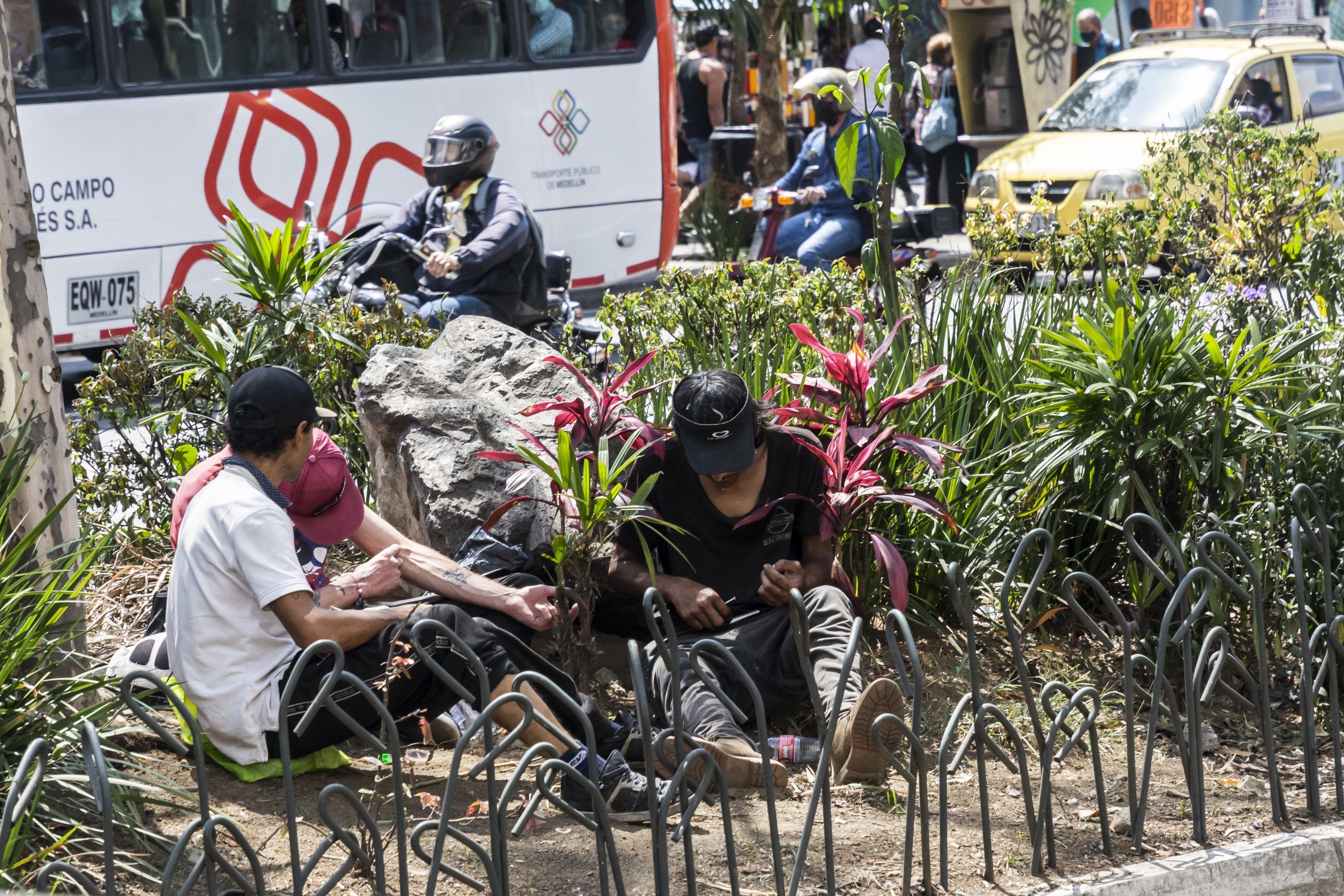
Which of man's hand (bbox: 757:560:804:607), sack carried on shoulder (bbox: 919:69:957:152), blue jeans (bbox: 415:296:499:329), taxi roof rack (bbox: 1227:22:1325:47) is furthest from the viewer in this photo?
sack carried on shoulder (bbox: 919:69:957:152)

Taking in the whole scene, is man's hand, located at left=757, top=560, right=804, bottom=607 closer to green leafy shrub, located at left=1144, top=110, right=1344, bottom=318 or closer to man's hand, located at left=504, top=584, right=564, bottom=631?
man's hand, located at left=504, top=584, right=564, bottom=631

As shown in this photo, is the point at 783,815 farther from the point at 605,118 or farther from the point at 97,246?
the point at 605,118

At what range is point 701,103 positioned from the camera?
52.3ft

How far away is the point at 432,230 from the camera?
7.52 m

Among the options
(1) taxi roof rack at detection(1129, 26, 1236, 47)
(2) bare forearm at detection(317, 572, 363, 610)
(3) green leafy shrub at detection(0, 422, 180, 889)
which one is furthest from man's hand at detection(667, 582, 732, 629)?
(1) taxi roof rack at detection(1129, 26, 1236, 47)

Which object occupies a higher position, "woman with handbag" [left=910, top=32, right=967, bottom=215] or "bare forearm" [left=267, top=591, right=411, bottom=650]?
"woman with handbag" [left=910, top=32, right=967, bottom=215]

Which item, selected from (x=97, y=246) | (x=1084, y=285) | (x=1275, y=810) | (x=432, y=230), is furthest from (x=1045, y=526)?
(x=97, y=246)

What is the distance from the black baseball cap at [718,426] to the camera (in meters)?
4.03

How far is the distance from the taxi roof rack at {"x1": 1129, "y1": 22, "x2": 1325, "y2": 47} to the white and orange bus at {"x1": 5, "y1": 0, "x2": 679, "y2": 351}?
4654 millimetres

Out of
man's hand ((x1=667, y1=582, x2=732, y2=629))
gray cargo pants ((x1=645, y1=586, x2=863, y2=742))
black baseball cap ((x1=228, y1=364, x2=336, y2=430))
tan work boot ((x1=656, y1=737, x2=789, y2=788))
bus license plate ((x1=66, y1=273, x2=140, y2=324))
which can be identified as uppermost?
bus license plate ((x1=66, y1=273, x2=140, y2=324))

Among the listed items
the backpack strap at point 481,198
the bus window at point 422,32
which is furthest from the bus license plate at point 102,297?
the backpack strap at point 481,198

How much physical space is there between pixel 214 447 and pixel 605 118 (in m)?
6.49

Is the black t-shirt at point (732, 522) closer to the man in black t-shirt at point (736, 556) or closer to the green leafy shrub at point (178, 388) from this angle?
the man in black t-shirt at point (736, 556)

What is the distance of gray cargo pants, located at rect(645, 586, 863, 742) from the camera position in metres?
3.91
